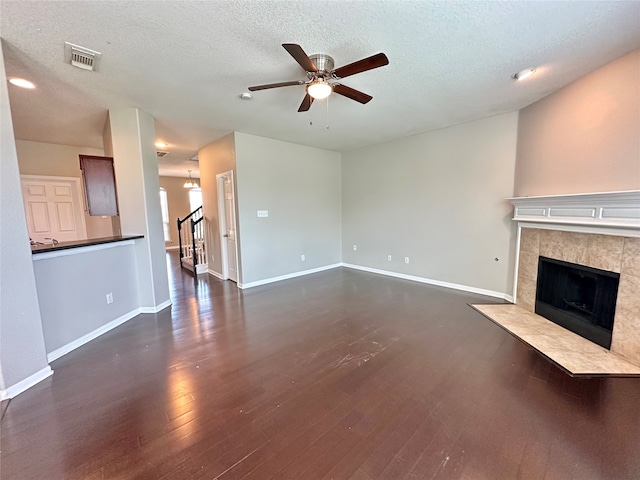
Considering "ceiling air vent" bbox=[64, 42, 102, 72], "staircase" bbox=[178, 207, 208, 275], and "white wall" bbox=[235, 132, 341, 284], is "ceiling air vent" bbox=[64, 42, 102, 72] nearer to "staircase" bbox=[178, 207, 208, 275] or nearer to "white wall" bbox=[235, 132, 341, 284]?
"white wall" bbox=[235, 132, 341, 284]

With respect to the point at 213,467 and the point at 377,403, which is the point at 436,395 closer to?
the point at 377,403

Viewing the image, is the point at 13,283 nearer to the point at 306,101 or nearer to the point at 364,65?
the point at 306,101

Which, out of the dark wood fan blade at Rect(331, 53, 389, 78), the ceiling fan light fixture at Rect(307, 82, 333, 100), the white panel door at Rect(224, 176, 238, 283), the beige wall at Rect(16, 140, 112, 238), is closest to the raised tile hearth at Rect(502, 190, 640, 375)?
the dark wood fan blade at Rect(331, 53, 389, 78)

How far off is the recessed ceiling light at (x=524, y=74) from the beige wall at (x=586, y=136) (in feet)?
2.14

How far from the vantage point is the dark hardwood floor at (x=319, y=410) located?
1.42 meters

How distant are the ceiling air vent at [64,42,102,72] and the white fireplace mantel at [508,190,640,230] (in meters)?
4.75

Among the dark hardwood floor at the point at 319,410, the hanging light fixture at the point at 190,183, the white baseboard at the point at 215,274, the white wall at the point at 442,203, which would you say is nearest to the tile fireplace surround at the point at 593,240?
the white wall at the point at 442,203

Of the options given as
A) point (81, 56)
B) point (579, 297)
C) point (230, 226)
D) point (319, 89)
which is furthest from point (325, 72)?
point (579, 297)

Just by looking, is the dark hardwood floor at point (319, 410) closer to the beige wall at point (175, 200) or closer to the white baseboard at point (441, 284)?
the white baseboard at point (441, 284)

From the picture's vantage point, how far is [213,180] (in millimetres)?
5312

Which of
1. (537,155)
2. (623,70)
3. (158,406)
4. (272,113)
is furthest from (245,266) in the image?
(623,70)

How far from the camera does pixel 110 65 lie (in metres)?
2.34

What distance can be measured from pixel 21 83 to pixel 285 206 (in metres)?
3.66

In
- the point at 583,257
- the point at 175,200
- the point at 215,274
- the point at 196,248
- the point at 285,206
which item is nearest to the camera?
the point at 583,257
